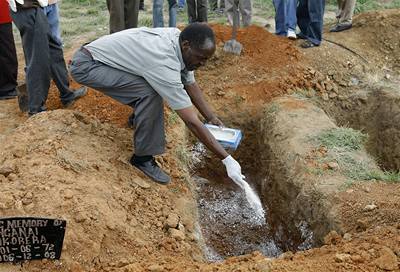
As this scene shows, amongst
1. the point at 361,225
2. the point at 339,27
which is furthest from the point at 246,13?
the point at 361,225

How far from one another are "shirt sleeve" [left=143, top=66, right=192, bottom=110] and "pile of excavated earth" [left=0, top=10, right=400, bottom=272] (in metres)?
0.75

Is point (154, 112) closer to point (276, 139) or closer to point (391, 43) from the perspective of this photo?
point (276, 139)

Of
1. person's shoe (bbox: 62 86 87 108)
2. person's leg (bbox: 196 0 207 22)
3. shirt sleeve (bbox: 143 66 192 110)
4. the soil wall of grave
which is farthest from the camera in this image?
person's leg (bbox: 196 0 207 22)

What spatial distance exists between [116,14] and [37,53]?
4.84 feet

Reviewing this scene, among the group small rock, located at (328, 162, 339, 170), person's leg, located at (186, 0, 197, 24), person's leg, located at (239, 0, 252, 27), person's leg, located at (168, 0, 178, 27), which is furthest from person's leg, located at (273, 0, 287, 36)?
small rock, located at (328, 162, 339, 170)

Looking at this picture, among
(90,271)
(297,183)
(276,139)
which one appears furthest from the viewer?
A: (276,139)

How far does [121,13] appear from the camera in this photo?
5.52 meters

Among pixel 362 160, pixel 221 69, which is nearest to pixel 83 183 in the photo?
pixel 362 160

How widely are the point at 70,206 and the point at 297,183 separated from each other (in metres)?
1.83

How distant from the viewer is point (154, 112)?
11.4ft

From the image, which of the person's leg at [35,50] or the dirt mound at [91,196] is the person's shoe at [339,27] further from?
the person's leg at [35,50]

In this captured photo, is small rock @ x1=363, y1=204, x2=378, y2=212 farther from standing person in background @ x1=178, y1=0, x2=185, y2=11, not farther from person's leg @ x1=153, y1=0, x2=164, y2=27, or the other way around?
standing person in background @ x1=178, y1=0, x2=185, y2=11

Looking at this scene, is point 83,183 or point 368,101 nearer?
point 83,183

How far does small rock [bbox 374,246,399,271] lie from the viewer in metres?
2.63
